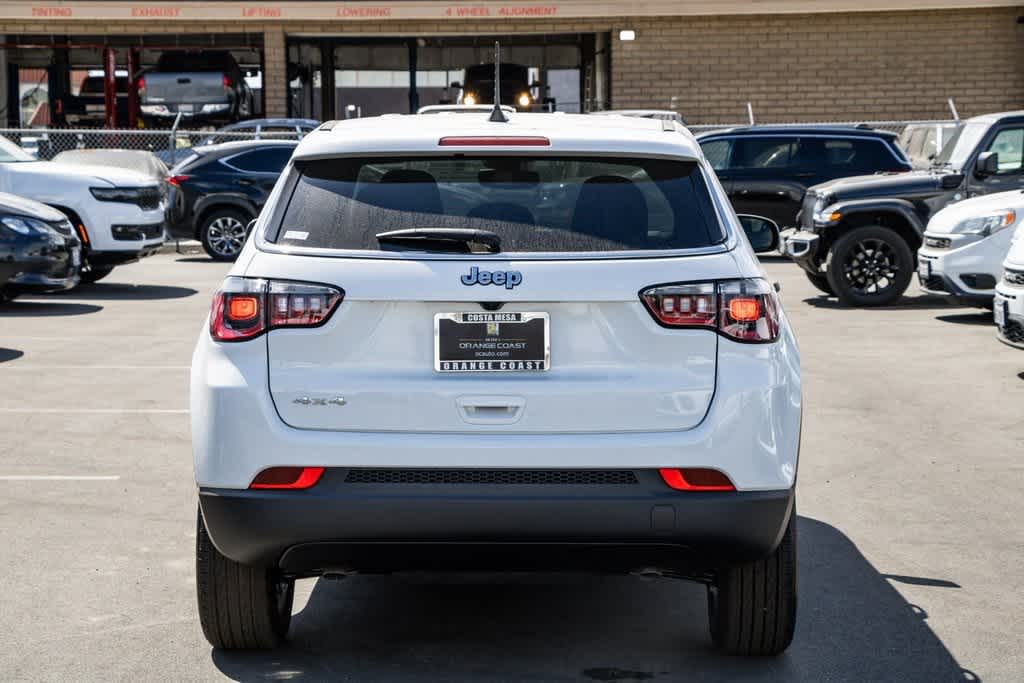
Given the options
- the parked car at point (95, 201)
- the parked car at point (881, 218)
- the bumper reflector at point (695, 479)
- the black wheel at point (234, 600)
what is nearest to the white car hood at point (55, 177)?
the parked car at point (95, 201)

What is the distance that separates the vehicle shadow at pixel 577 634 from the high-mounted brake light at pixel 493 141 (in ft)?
5.28

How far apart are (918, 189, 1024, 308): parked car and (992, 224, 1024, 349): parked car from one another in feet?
10.7

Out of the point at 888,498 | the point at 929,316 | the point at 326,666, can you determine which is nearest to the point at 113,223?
the point at 929,316

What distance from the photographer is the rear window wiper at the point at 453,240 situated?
15.4ft

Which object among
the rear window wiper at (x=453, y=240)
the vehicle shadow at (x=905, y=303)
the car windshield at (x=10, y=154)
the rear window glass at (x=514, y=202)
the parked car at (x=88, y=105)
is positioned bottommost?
the vehicle shadow at (x=905, y=303)

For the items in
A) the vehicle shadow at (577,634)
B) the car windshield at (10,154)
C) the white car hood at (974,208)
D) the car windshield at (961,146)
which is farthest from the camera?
the car windshield at (10,154)

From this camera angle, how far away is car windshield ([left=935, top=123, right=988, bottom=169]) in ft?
58.0

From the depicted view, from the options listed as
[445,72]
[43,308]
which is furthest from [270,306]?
[445,72]

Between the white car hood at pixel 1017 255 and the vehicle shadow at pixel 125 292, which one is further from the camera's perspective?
the vehicle shadow at pixel 125 292

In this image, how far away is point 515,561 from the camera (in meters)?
4.69

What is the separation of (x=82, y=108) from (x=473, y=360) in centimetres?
3822

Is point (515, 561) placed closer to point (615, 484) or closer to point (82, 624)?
point (615, 484)

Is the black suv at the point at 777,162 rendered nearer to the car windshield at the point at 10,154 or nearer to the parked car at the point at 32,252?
the car windshield at the point at 10,154

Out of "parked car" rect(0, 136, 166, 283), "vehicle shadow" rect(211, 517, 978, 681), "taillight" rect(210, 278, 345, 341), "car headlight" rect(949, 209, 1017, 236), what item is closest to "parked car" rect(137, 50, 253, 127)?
"parked car" rect(0, 136, 166, 283)
